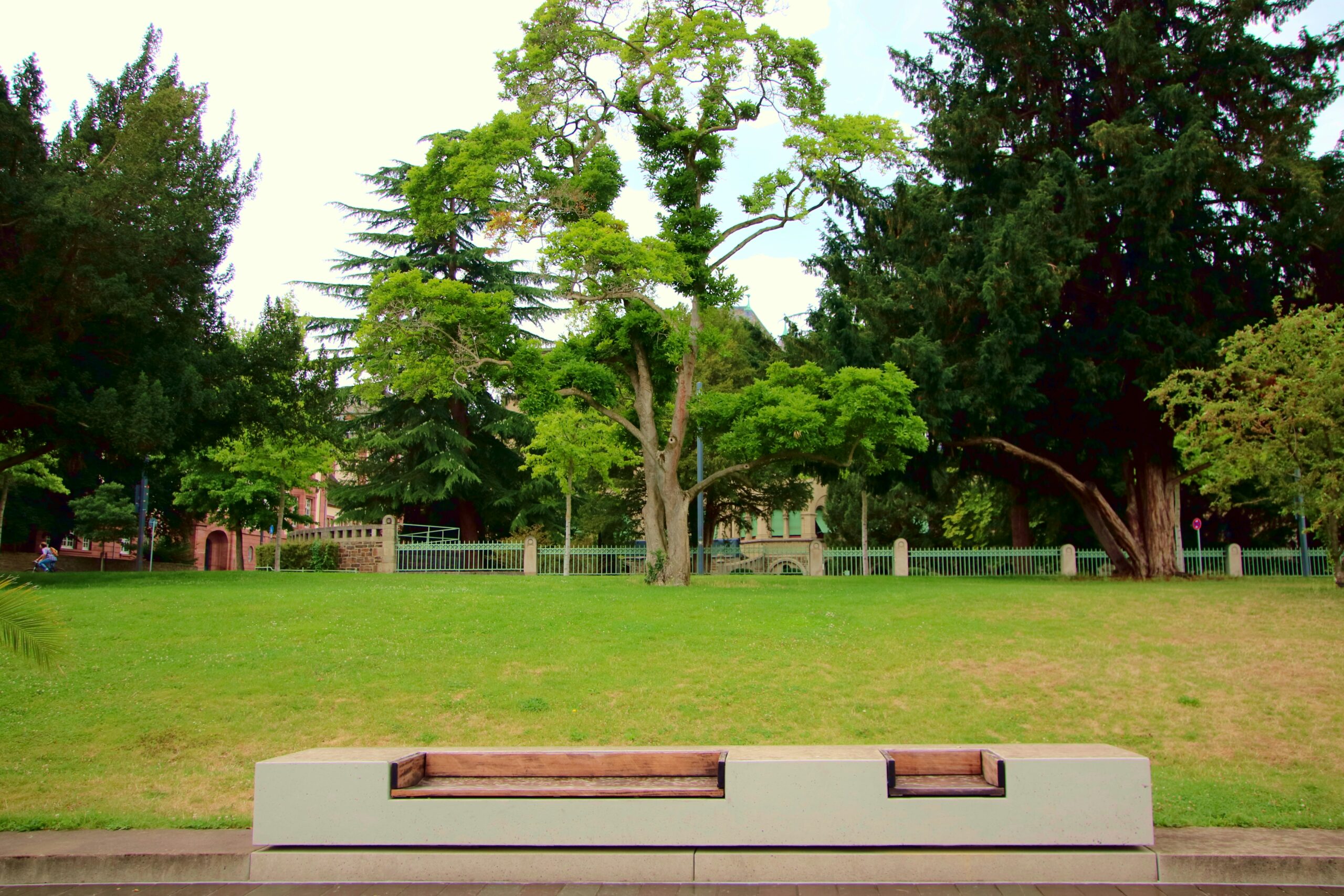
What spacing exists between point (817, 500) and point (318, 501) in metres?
36.3

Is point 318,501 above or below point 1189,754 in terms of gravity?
above

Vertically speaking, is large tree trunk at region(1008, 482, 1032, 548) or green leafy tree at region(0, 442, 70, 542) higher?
green leafy tree at region(0, 442, 70, 542)

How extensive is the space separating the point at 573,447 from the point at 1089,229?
637 inches

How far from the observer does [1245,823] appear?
293 inches

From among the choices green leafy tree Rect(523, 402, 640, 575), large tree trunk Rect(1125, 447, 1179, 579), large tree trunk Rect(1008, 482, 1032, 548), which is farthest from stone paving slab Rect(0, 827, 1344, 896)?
large tree trunk Rect(1008, 482, 1032, 548)

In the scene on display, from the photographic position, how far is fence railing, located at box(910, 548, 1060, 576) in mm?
34156

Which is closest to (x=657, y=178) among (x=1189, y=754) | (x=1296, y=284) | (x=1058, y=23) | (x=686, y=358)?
(x=686, y=358)

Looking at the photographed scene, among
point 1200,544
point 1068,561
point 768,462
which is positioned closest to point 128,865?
point 768,462

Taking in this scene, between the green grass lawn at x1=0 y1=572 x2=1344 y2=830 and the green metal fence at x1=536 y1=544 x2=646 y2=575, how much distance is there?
15590mm

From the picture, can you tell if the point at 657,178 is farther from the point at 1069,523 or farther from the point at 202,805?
the point at 1069,523

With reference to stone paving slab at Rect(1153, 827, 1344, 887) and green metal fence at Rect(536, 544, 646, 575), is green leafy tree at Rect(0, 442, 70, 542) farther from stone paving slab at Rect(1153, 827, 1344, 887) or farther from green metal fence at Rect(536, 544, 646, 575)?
stone paving slab at Rect(1153, 827, 1344, 887)

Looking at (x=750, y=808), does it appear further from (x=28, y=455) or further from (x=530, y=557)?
(x=530, y=557)

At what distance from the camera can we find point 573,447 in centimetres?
3200

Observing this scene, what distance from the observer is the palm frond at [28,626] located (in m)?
7.07
